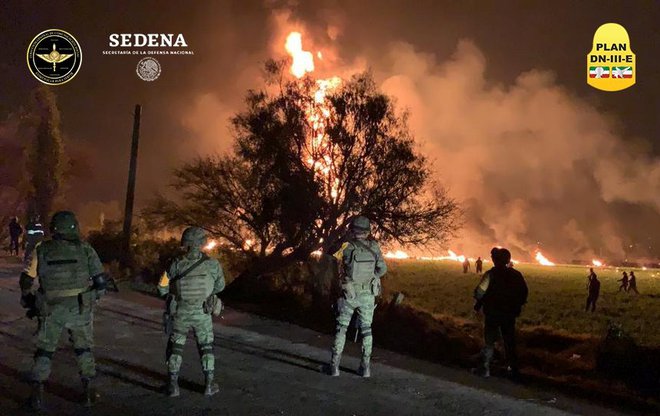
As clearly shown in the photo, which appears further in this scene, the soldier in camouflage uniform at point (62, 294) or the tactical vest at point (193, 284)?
the tactical vest at point (193, 284)

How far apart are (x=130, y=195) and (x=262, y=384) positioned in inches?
601

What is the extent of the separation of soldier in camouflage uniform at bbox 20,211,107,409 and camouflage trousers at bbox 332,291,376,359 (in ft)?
9.07

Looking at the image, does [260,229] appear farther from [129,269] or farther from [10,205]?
[10,205]

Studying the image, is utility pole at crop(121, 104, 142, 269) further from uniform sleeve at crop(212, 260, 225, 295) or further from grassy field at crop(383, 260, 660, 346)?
uniform sleeve at crop(212, 260, 225, 295)

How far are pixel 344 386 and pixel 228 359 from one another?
1.99m

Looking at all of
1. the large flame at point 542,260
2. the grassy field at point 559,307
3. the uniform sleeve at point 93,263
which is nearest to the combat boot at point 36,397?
the uniform sleeve at point 93,263

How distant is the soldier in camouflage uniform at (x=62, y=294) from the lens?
210 inches

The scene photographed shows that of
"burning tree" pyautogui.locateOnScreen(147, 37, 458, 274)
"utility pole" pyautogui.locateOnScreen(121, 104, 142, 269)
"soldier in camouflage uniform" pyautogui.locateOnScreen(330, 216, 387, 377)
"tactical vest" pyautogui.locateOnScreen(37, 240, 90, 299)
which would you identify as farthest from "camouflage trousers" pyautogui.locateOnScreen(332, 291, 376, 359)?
"utility pole" pyautogui.locateOnScreen(121, 104, 142, 269)

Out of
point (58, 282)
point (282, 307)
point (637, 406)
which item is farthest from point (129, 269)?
point (637, 406)

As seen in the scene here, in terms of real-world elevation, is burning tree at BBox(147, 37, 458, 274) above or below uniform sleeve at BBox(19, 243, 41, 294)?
above

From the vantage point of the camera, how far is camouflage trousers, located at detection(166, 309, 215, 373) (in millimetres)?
5664

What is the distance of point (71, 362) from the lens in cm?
693

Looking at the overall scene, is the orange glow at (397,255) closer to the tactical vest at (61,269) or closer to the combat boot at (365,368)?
the combat boot at (365,368)

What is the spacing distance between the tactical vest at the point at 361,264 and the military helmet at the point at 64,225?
10.1 feet
